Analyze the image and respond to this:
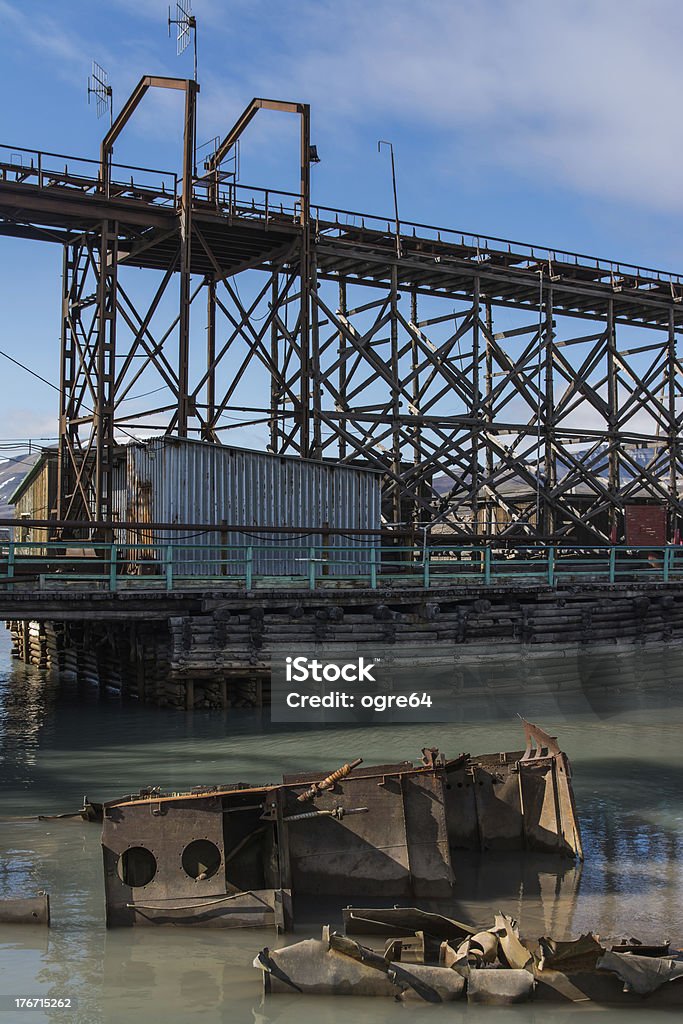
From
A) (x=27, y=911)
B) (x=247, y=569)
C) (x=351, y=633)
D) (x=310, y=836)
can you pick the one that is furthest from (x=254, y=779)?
(x=351, y=633)

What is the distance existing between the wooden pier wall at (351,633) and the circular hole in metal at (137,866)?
10.1 m

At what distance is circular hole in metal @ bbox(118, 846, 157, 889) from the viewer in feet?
32.7

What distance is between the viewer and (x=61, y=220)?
28.4 m

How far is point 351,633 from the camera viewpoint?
22078mm

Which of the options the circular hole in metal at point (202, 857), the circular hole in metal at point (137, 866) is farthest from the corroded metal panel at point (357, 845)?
the circular hole in metal at point (137, 866)

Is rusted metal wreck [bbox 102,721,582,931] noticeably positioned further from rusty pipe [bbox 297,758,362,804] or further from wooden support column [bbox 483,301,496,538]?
wooden support column [bbox 483,301,496,538]

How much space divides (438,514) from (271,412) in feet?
24.0

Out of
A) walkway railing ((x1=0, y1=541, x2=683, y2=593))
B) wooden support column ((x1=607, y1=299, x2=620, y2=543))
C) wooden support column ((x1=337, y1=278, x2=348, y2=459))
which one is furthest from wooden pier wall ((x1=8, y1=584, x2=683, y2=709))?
wooden support column ((x1=337, y1=278, x2=348, y2=459))

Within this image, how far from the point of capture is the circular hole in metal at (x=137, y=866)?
32.7 ft

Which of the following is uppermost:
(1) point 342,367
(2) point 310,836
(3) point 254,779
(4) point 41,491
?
(1) point 342,367

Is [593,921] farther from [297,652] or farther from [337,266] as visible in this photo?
[337,266]

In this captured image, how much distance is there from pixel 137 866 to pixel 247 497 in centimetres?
1541

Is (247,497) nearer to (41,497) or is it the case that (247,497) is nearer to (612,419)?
(41,497)

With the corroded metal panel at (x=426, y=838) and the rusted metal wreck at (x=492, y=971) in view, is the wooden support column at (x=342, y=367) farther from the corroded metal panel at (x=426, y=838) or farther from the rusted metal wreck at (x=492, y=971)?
the rusted metal wreck at (x=492, y=971)
